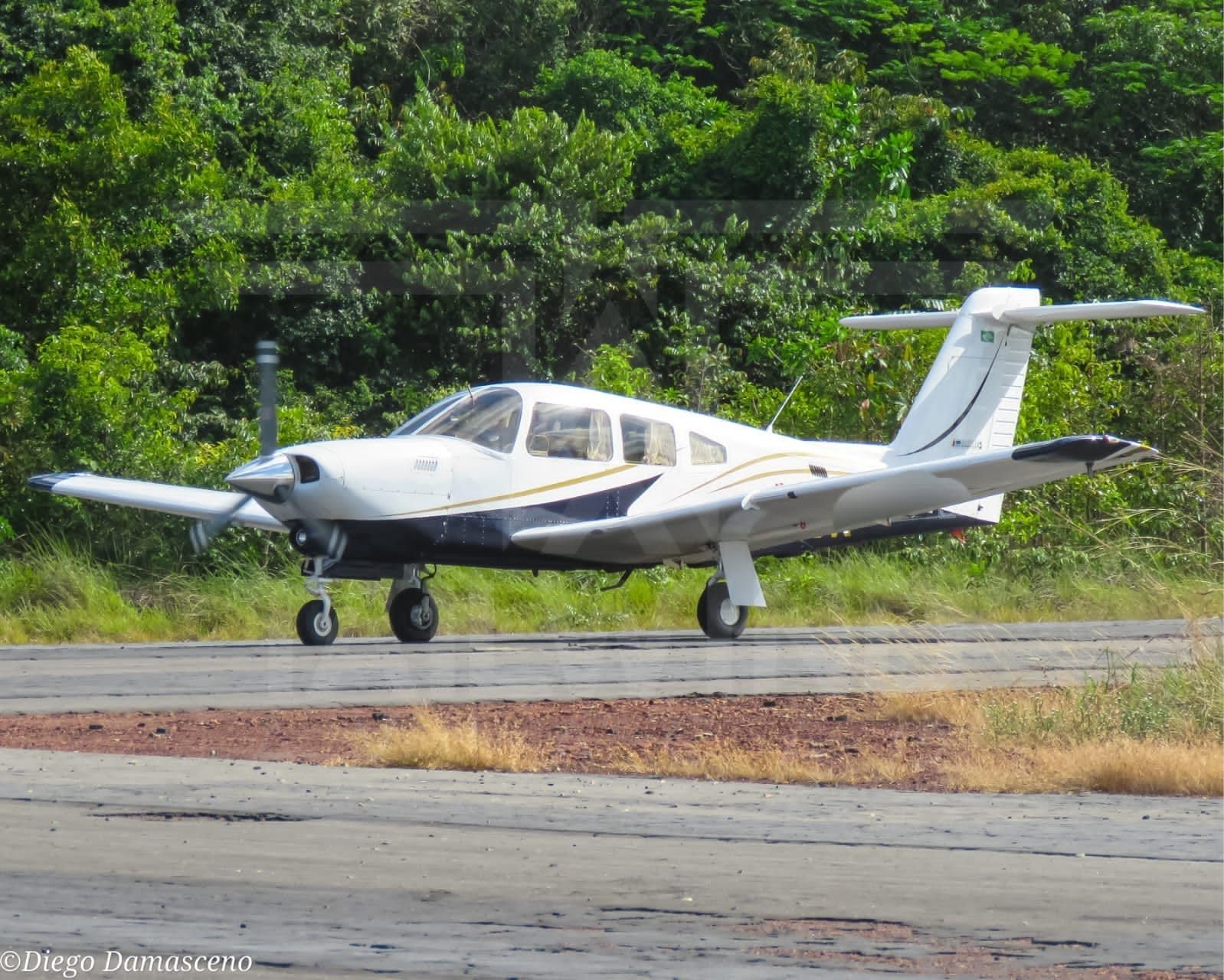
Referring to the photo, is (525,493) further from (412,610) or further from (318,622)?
(318,622)

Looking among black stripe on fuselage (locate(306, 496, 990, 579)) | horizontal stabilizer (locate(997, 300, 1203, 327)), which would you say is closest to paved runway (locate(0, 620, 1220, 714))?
black stripe on fuselage (locate(306, 496, 990, 579))

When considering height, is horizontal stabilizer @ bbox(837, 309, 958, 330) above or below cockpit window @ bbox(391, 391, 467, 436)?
above

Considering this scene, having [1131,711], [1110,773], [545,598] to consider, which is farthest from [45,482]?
[1110,773]

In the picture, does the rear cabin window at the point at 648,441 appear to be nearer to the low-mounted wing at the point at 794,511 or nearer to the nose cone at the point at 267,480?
the low-mounted wing at the point at 794,511

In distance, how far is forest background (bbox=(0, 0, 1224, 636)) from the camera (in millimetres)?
22781

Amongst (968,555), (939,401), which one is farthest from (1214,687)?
(968,555)

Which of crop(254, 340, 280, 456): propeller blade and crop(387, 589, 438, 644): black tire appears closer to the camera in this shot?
crop(387, 589, 438, 644): black tire

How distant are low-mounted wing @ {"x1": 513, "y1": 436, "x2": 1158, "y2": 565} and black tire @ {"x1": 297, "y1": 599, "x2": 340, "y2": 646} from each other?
1868mm

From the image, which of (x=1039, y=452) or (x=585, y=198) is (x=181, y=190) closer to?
(x=585, y=198)

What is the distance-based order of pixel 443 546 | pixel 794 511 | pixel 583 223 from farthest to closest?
pixel 583 223, pixel 794 511, pixel 443 546

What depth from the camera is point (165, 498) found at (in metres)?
17.0

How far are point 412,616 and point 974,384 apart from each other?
6620mm

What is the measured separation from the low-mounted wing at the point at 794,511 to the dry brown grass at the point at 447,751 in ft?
22.1

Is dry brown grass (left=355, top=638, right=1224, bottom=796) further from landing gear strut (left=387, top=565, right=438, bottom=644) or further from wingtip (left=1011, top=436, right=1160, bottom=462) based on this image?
landing gear strut (left=387, top=565, right=438, bottom=644)
